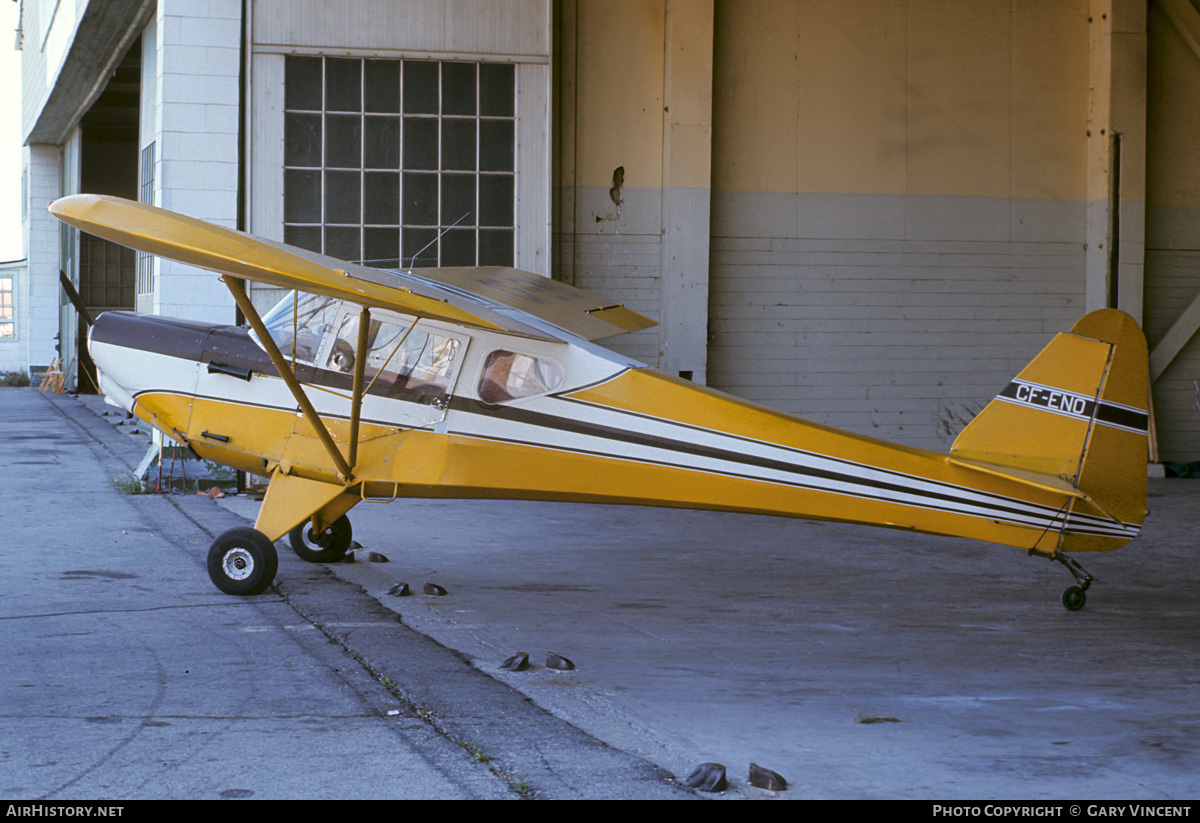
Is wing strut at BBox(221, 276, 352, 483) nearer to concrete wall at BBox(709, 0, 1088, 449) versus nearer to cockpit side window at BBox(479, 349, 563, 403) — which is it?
cockpit side window at BBox(479, 349, 563, 403)

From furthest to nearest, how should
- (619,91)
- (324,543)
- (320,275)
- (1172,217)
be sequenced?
1. (1172,217)
2. (619,91)
3. (324,543)
4. (320,275)

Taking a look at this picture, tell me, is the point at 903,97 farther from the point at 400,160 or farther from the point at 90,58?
the point at 90,58

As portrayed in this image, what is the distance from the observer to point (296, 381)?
681 centimetres

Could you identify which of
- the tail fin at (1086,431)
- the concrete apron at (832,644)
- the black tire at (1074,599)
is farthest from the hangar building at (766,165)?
the tail fin at (1086,431)

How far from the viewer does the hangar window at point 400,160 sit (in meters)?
12.5

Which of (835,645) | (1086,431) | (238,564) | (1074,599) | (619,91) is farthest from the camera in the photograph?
(619,91)

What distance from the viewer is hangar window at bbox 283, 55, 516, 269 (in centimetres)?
1254

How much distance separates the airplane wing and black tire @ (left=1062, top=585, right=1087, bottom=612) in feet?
11.3

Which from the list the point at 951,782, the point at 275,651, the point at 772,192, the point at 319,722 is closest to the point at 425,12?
the point at 772,192

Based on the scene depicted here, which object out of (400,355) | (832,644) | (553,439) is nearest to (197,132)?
(400,355)

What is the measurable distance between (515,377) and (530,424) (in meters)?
0.31

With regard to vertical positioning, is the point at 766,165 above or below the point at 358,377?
above

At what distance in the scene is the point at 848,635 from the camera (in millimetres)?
6527


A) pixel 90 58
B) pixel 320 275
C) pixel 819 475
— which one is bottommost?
pixel 819 475
